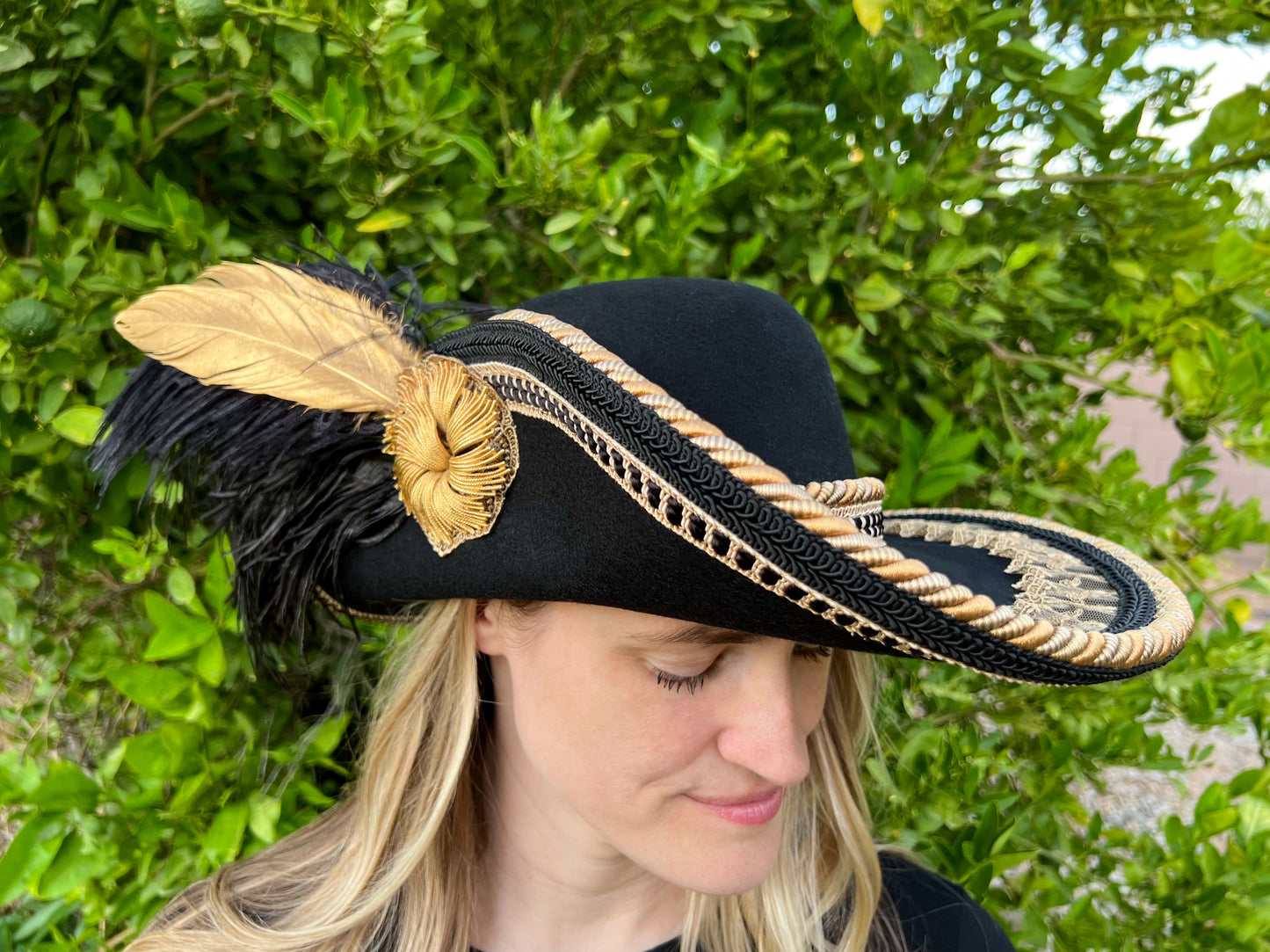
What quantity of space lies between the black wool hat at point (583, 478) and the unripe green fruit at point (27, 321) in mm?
139

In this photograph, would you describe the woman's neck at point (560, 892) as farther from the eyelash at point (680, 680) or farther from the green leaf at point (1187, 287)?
the green leaf at point (1187, 287)

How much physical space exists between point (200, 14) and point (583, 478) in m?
0.97

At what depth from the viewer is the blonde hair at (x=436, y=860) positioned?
1533mm

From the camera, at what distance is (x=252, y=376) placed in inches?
55.6

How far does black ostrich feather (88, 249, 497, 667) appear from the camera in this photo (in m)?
1.42

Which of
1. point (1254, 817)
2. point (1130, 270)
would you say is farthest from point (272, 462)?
point (1254, 817)

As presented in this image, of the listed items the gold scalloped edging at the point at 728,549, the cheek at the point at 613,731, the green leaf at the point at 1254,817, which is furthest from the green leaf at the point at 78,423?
the green leaf at the point at 1254,817

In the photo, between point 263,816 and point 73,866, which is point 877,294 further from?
point 73,866

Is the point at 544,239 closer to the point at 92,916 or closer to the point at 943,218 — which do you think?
the point at 943,218

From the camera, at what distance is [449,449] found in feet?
4.14

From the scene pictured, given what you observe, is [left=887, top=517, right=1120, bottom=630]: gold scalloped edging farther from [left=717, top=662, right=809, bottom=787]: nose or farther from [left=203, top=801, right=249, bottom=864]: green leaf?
[left=203, top=801, right=249, bottom=864]: green leaf

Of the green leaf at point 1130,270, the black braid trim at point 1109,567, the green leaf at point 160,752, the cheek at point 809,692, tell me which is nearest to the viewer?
the black braid trim at point 1109,567

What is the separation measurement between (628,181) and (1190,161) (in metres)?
1.09

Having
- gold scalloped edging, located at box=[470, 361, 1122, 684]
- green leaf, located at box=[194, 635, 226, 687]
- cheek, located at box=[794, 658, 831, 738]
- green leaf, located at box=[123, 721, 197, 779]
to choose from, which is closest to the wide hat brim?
gold scalloped edging, located at box=[470, 361, 1122, 684]
